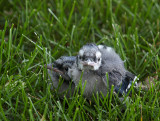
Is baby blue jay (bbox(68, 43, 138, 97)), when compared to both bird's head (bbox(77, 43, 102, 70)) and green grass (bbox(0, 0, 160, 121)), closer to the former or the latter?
bird's head (bbox(77, 43, 102, 70))

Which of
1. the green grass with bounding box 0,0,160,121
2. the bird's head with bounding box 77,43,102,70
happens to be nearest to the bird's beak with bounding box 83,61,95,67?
the bird's head with bounding box 77,43,102,70

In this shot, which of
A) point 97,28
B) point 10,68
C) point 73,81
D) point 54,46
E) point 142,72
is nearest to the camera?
point 73,81

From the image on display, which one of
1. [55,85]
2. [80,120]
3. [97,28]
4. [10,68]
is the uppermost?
[97,28]

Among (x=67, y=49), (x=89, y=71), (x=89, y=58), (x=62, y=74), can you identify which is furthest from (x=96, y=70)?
(x=67, y=49)

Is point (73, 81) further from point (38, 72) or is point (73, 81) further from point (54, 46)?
point (54, 46)

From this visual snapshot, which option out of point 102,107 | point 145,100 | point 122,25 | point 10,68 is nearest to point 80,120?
point 102,107

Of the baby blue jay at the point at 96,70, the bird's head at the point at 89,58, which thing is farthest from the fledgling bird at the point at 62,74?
the bird's head at the point at 89,58

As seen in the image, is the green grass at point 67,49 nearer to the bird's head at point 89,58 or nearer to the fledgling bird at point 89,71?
the fledgling bird at point 89,71
